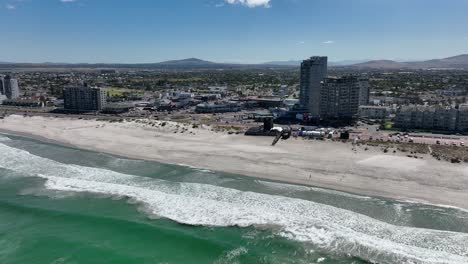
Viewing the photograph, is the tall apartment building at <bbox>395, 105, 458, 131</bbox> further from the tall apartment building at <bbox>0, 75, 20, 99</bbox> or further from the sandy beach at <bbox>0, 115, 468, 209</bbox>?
the tall apartment building at <bbox>0, 75, 20, 99</bbox>

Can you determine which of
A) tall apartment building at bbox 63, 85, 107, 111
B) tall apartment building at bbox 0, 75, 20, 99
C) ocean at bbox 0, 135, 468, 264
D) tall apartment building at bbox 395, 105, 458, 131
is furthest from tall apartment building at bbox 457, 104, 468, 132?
tall apartment building at bbox 0, 75, 20, 99

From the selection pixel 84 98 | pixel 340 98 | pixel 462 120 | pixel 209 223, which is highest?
pixel 340 98

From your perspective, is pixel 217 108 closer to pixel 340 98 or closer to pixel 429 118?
pixel 340 98

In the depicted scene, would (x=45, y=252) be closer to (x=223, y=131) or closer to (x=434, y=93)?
(x=223, y=131)

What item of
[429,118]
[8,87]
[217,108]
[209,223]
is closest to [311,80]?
[217,108]

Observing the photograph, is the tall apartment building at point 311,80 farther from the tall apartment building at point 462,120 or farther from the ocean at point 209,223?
the ocean at point 209,223

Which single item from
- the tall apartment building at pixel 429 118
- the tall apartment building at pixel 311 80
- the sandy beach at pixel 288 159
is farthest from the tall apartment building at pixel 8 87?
the tall apartment building at pixel 429 118
